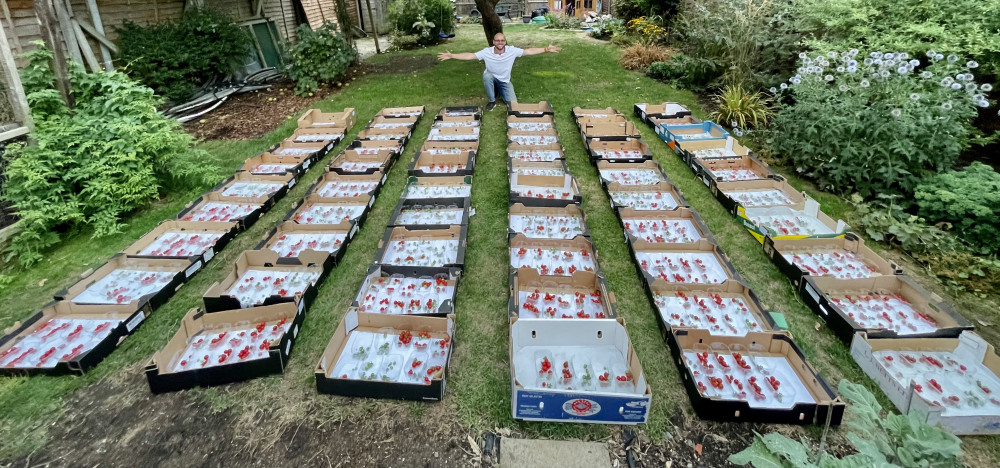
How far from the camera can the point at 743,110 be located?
25.0 feet

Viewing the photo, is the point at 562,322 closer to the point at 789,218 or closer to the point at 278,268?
the point at 278,268

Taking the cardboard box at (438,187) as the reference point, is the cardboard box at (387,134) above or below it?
above

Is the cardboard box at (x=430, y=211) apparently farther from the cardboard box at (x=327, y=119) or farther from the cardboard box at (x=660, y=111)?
the cardboard box at (x=660, y=111)

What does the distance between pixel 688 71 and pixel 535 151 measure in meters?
4.79

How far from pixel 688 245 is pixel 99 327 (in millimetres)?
4567

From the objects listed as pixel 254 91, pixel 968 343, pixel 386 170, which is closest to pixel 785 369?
pixel 968 343

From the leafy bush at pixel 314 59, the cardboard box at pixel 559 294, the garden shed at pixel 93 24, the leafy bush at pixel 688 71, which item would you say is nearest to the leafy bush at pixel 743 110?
the leafy bush at pixel 688 71

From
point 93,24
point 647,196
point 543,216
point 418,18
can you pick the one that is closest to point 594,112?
point 647,196

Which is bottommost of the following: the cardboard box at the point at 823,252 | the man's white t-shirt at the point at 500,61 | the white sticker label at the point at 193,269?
the cardboard box at the point at 823,252

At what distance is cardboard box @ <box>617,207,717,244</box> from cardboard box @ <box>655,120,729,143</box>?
234 cm

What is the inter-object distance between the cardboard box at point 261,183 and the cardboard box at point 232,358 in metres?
2.06

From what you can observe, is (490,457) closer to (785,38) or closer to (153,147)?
(153,147)

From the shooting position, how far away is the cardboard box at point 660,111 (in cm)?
785

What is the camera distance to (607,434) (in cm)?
291
